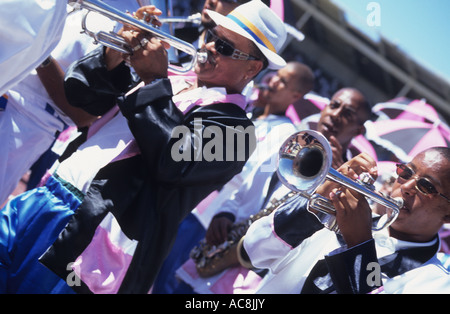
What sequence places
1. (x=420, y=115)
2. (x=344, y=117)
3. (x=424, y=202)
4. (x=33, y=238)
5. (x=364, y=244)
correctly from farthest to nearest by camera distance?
(x=420, y=115)
(x=344, y=117)
(x=424, y=202)
(x=33, y=238)
(x=364, y=244)

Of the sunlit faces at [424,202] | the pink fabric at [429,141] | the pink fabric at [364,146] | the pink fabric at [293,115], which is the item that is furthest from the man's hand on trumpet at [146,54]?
the pink fabric at [293,115]

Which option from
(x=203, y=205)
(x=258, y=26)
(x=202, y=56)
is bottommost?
(x=203, y=205)

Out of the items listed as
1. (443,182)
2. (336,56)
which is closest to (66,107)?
(443,182)

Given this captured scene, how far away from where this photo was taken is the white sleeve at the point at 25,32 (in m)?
2.09

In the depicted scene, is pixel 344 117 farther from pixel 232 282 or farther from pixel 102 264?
pixel 102 264

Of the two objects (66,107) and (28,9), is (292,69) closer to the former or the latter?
(66,107)

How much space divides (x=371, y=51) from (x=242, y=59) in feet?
37.0

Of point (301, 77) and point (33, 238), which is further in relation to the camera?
point (301, 77)

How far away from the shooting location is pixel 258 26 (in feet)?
10.0

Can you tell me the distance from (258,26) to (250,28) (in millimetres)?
62

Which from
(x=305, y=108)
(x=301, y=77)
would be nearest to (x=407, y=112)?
(x=305, y=108)

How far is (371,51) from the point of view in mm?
13492

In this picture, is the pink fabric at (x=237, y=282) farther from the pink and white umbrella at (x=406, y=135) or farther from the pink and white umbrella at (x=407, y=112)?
the pink and white umbrella at (x=407, y=112)

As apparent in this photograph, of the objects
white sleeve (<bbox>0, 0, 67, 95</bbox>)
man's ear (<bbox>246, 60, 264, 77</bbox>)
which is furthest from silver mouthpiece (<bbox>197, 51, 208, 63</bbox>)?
white sleeve (<bbox>0, 0, 67, 95</bbox>)
